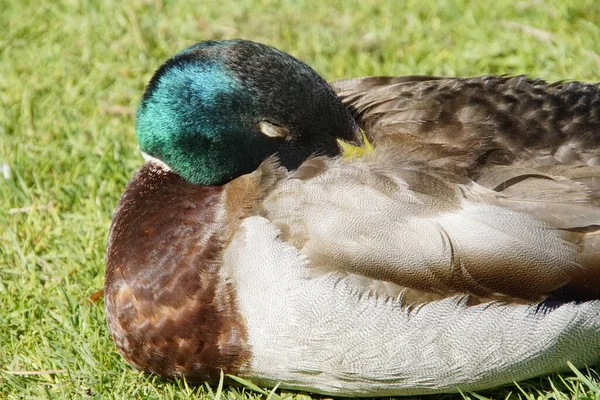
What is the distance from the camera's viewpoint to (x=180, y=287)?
345 centimetres

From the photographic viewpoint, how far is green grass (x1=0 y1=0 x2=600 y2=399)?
3.97 m

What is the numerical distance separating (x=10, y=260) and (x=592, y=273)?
2.53 meters

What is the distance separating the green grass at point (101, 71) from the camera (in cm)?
397

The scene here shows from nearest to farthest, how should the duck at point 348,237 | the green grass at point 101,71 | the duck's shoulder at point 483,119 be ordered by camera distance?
1. the duck at point 348,237
2. the duck's shoulder at point 483,119
3. the green grass at point 101,71

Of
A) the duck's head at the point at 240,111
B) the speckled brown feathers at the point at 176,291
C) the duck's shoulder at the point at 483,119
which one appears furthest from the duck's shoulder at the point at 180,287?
the duck's shoulder at the point at 483,119

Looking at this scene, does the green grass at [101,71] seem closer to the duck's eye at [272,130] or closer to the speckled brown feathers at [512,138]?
the speckled brown feathers at [512,138]

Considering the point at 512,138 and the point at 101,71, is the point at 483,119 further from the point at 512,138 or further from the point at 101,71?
the point at 101,71

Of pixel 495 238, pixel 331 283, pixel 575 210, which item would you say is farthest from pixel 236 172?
pixel 575 210

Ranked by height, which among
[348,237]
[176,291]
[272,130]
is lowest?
[176,291]

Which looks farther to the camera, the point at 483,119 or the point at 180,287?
the point at 483,119

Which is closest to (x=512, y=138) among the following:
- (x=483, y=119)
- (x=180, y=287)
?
(x=483, y=119)

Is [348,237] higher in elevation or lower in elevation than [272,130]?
lower

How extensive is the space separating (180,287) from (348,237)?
0.65 m

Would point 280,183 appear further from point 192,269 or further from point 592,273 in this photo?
point 592,273
